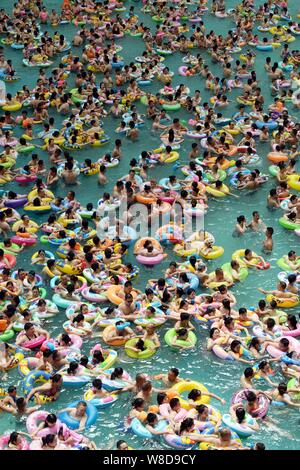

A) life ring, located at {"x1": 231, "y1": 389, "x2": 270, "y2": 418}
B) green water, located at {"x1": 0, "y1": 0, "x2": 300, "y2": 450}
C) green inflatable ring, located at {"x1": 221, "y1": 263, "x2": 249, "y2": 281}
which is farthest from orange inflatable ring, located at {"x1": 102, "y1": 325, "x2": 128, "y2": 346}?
green inflatable ring, located at {"x1": 221, "y1": 263, "x2": 249, "y2": 281}

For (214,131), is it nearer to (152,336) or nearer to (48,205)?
(48,205)

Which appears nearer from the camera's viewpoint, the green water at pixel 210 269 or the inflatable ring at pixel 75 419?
the inflatable ring at pixel 75 419

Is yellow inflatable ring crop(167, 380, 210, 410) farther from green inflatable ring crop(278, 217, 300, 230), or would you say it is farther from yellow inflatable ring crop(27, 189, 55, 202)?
yellow inflatable ring crop(27, 189, 55, 202)

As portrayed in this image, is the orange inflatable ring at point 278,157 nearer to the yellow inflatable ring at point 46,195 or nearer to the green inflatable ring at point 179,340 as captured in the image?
the yellow inflatable ring at point 46,195

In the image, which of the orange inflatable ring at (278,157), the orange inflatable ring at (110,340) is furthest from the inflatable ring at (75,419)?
the orange inflatable ring at (278,157)

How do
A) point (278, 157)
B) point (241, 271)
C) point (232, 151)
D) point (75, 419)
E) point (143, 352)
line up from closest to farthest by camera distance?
point (75, 419) < point (143, 352) < point (241, 271) < point (278, 157) < point (232, 151)

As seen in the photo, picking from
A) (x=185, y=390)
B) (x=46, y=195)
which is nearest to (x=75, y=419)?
(x=185, y=390)

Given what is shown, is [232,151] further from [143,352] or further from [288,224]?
[143,352]
